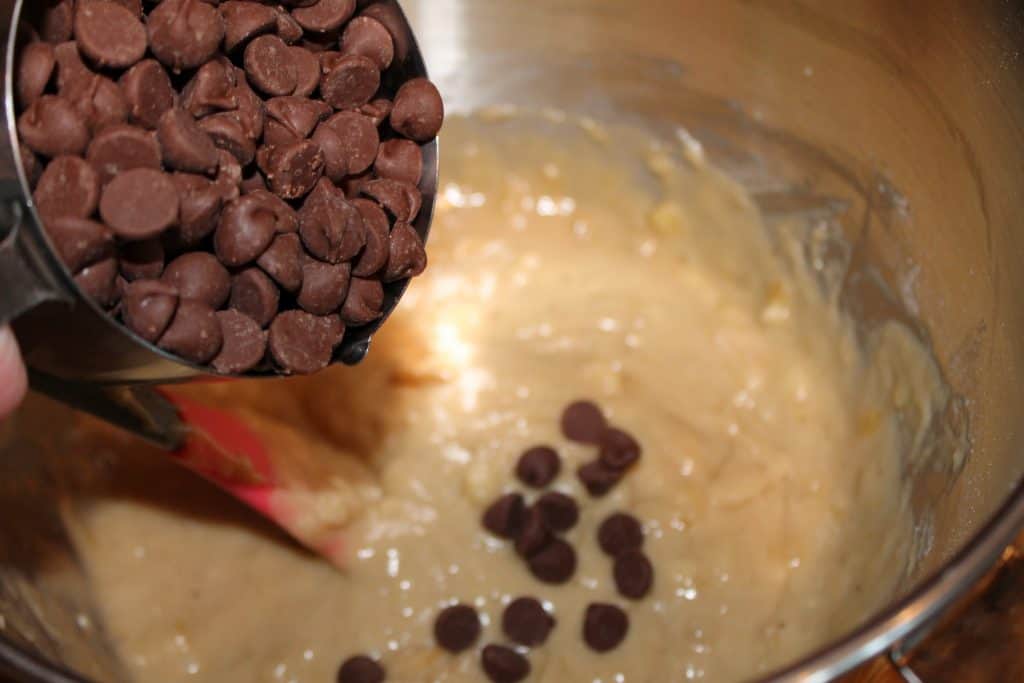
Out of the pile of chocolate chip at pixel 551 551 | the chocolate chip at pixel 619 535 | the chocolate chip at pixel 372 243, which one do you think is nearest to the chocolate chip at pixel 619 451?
the pile of chocolate chip at pixel 551 551

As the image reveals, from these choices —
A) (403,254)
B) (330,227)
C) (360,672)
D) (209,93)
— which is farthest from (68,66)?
(360,672)

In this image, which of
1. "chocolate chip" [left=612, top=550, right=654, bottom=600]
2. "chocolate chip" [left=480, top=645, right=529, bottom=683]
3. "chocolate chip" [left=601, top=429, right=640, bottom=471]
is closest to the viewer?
"chocolate chip" [left=480, top=645, right=529, bottom=683]

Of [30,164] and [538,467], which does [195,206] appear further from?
[538,467]

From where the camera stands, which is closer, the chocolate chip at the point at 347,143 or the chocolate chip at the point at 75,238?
the chocolate chip at the point at 75,238

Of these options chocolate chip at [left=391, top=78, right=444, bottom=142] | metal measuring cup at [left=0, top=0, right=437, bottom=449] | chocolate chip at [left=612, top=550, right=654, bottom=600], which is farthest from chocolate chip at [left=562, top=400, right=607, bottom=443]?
chocolate chip at [left=391, top=78, right=444, bottom=142]

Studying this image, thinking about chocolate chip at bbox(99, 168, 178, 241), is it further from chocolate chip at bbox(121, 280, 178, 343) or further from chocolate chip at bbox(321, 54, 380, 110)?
chocolate chip at bbox(321, 54, 380, 110)

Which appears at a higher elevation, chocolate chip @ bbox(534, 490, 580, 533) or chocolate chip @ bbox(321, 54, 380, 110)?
chocolate chip @ bbox(321, 54, 380, 110)

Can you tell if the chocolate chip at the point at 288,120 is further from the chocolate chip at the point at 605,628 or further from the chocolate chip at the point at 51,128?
the chocolate chip at the point at 605,628
